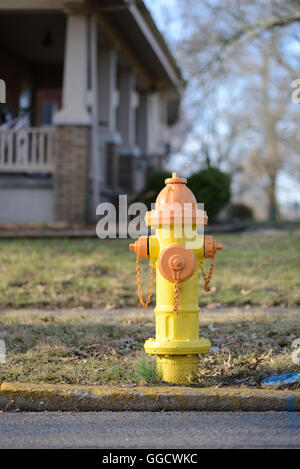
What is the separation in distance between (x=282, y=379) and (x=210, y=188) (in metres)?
9.77

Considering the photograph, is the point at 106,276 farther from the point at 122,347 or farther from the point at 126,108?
the point at 126,108

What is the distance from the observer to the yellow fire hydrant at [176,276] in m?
4.29

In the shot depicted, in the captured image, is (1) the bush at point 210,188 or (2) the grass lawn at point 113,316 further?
(1) the bush at point 210,188

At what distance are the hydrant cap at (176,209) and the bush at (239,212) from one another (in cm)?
1901

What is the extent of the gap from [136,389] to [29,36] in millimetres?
12495

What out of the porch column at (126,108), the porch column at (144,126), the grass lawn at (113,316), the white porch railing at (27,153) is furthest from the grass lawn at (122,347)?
the porch column at (144,126)

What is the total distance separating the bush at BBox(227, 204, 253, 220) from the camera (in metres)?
23.3

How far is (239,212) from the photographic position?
23.4 meters

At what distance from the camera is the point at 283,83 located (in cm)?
3166

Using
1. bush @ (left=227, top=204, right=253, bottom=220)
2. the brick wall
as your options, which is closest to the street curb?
the brick wall

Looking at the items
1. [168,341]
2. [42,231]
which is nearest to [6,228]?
[42,231]

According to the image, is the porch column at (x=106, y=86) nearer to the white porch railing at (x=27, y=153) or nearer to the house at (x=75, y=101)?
the house at (x=75, y=101)

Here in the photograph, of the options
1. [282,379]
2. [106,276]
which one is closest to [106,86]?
[106,276]

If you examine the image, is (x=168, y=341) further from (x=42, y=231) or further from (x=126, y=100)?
(x=126, y=100)
